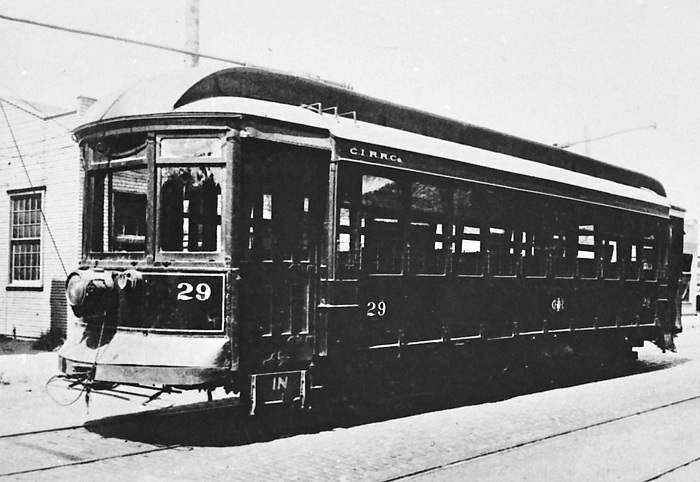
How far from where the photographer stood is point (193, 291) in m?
6.99

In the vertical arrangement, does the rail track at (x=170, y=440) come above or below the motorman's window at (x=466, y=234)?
below

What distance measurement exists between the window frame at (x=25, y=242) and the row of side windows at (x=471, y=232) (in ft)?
29.1

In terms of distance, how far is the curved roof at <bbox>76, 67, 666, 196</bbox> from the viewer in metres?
7.33

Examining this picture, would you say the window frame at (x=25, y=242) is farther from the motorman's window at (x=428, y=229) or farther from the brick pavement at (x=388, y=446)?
the brick pavement at (x=388, y=446)

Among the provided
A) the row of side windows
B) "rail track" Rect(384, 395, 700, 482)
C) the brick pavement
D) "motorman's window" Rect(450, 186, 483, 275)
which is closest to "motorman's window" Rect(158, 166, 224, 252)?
the row of side windows

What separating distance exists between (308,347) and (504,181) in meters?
3.96

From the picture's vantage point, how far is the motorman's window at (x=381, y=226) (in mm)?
8172

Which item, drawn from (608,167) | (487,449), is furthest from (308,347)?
(608,167)

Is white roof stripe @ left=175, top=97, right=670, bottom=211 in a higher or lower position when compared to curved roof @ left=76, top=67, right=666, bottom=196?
lower

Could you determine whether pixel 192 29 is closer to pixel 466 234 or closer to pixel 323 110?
pixel 323 110

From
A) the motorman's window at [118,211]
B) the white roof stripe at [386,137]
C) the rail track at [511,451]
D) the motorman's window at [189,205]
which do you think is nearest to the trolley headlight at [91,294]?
the motorman's window at [118,211]

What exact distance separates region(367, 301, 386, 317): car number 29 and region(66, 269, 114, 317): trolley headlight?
262 centimetres

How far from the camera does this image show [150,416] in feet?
27.2

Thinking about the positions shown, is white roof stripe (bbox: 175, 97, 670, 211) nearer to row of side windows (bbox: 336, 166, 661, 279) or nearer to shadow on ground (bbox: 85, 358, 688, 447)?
row of side windows (bbox: 336, 166, 661, 279)
